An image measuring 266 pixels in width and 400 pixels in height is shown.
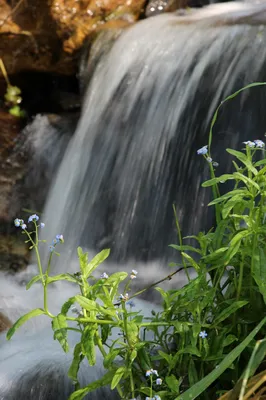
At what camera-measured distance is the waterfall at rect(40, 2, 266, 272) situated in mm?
3746

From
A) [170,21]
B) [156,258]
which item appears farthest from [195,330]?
[170,21]

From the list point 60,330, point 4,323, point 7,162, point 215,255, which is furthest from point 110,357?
point 7,162

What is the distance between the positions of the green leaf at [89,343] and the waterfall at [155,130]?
1832mm

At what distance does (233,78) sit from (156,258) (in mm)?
1099

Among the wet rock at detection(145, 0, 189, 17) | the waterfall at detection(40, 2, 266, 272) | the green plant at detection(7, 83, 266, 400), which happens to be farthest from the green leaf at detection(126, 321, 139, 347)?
the wet rock at detection(145, 0, 189, 17)

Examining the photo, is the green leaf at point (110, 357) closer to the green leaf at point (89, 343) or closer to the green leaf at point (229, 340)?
the green leaf at point (89, 343)

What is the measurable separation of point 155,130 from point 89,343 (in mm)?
2447

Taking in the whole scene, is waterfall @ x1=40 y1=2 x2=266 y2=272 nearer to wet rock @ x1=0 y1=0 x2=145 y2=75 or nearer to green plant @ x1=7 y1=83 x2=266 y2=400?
wet rock @ x1=0 y1=0 x2=145 y2=75

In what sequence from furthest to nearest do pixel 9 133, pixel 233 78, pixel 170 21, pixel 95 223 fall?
1. pixel 9 133
2. pixel 170 21
3. pixel 95 223
4. pixel 233 78

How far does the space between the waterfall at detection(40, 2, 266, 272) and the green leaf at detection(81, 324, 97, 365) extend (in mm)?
1832

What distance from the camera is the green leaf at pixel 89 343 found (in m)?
1.79

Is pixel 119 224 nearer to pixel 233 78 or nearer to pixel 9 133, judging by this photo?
pixel 233 78

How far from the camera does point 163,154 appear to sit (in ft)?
13.1

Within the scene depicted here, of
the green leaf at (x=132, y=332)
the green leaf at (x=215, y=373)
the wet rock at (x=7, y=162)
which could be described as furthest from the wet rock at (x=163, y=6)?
the green leaf at (x=215, y=373)
